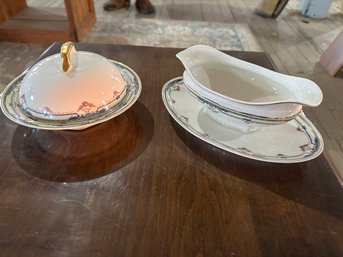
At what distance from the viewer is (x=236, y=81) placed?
506mm

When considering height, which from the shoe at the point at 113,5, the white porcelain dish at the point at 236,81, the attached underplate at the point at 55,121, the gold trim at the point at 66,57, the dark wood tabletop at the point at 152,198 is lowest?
the shoe at the point at 113,5

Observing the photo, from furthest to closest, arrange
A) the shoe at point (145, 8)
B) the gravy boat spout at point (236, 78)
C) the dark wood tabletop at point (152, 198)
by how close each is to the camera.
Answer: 1. the shoe at point (145, 8)
2. the gravy boat spout at point (236, 78)
3. the dark wood tabletop at point (152, 198)

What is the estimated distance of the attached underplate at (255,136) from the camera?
16.2 inches

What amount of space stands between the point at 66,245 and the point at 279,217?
0.25 metres

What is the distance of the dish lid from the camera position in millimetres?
391

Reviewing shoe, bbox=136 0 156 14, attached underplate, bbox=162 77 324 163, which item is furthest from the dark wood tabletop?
shoe, bbox=136 0 156 14

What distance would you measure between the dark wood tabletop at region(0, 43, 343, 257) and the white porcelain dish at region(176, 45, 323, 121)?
0.28 ft

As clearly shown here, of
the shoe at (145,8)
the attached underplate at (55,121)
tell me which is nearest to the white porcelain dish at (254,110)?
the attached underplate at (55,121)

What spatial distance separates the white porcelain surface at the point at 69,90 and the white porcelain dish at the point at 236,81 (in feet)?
0.42

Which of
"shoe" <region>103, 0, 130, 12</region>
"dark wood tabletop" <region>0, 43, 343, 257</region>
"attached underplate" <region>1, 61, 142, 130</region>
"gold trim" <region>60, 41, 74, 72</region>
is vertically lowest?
"shoe" <region>103, 0, 130, 12</region>

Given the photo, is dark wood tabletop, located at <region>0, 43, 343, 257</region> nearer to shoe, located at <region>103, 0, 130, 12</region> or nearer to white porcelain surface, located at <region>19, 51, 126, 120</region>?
white porcelain surface, located at <region>19, 51, 126, 120</region>

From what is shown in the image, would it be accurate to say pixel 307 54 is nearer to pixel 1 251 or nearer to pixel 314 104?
pixel 314 104

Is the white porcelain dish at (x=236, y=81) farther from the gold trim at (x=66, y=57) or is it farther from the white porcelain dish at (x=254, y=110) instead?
the gold trim at (x=66, y=57)

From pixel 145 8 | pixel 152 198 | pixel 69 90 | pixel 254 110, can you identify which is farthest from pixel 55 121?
pixel 145 8
